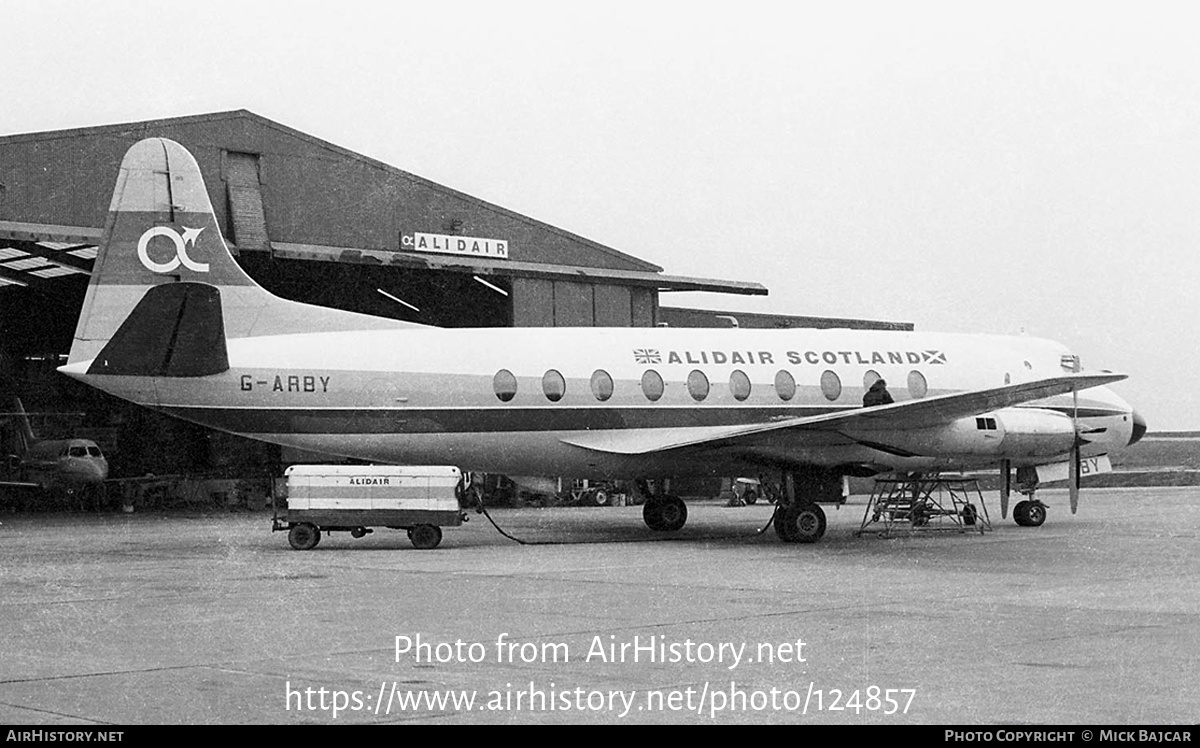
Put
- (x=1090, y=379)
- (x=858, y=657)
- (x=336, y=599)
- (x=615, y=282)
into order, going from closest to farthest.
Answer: (x=858, y=657)
(x=336, y=599)
(x=1090, y=379)
(x=615, y=282)

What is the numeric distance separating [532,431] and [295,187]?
16.8 m

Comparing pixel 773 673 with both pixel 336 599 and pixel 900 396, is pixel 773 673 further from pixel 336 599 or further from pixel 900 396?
pixel 900 396

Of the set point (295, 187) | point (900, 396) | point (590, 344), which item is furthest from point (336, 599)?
point (295, 187)

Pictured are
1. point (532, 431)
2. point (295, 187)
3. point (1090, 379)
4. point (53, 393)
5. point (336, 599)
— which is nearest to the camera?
point (336, 599)

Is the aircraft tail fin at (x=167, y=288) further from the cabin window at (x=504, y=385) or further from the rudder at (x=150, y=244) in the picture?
the cabin window at (x=504, y=385)

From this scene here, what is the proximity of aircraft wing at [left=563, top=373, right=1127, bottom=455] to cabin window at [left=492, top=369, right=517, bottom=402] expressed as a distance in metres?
1.25

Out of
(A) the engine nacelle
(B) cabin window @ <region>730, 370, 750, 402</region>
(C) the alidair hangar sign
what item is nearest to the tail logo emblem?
(B) cabin window @ <region>730, 370, 750, 402</region>

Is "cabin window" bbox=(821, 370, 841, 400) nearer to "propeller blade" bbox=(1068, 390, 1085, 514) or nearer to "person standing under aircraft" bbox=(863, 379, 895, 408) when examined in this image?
"person standing under aircraft" bbox=(863, 379, 895, 408)

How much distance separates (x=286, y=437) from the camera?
65.6 ft

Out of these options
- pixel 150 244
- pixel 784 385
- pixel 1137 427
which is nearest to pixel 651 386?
pixel 784 385

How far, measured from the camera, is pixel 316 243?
35625 millimetres

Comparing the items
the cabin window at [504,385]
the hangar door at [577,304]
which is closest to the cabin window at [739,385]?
the cabin window at [504,385]

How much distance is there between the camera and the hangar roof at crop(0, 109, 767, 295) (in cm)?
3109

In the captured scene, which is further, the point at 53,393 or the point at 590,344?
the point at 53,393
